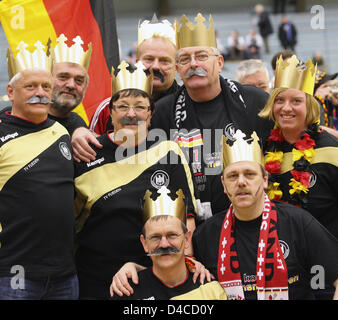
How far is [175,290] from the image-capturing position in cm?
353

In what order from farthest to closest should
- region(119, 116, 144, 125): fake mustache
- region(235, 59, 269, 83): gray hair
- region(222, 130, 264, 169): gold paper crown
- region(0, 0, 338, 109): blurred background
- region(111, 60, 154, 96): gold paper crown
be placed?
region(0, 0, 338, 109): blurred background
region(235, 59, 269, 83): gray hair
region(111, 60, 154, 96): gold paper crown
region(119, 116, 144, 125): fake mustache
region(222, 130, 264, 169): gold paper crown

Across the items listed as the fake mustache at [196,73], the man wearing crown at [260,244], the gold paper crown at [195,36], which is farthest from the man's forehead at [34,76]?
the man wearing crown at [260,244]

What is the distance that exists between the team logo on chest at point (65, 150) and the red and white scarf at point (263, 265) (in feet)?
3.22

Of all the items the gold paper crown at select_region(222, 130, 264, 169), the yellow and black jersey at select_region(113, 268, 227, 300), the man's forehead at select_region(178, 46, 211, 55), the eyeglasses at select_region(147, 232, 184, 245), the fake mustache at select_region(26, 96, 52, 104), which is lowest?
the yellow and black jersey at select_region(113, 268, 227, 300)

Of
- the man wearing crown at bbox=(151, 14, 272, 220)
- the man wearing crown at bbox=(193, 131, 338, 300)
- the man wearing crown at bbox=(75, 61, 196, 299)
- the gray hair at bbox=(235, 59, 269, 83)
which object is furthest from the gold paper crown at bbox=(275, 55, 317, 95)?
the gray hair at bbox=(235, 59, 269, 83)

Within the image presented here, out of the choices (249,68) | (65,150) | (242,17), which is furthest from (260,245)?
(242,17)

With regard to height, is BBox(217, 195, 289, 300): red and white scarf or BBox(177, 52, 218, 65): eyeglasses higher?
BBox(177, 52, 218, 65): eyeglasses

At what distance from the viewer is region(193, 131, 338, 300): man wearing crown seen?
347 cm

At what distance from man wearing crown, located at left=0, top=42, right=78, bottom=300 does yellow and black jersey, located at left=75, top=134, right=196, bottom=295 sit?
15 cm

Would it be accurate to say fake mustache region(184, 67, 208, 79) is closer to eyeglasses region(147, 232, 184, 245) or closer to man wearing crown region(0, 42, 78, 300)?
man wearing crown region(0, 42, 78, 300)

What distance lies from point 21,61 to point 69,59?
0.53 m

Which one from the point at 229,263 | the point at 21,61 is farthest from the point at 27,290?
the point at 21,61

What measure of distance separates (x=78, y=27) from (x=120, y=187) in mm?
2330
